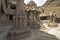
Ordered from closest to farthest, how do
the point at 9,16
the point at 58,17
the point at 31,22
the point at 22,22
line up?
the point at 22,22
the point at 9,16
the point at 31,22
the point at 58,17

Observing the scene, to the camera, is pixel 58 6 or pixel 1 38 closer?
pixel 1 38

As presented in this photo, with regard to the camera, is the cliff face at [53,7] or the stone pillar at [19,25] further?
the cliff face at [53,7]

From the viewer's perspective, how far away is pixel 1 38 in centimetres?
740

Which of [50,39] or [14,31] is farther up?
[14,31]

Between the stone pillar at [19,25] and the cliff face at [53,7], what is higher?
the cliff face at [53,7]

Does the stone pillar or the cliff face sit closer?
the stone pillar

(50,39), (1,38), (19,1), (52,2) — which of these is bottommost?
(50,39)

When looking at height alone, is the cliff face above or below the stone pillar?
above

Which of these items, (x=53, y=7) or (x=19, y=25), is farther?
(x=53, y=7)

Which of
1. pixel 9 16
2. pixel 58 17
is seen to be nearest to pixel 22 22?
pixel 9 16

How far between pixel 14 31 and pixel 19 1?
3.33m

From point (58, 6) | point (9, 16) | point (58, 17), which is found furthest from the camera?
point (58, 6)

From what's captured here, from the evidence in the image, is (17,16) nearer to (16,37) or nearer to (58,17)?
(16,37)

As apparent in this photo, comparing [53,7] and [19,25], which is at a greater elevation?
[53,7]
